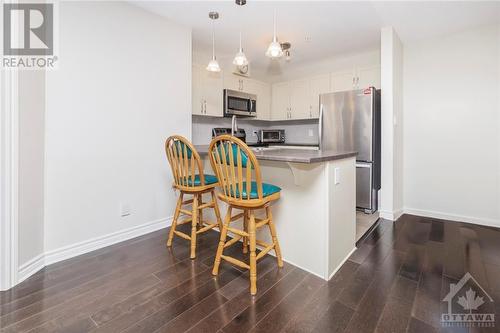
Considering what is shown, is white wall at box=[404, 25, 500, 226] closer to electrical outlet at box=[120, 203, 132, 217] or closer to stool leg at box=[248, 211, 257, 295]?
stool leg at box=[248, 211, 257, 295]

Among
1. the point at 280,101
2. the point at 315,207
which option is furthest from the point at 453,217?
the point at 280,101

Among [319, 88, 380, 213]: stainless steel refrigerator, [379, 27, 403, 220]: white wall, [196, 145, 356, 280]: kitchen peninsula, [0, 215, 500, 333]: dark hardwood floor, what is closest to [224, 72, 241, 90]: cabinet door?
[319, 88, 380, 213]: stainless steel refrigerator

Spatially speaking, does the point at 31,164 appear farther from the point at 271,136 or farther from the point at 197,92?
the point at 271,136

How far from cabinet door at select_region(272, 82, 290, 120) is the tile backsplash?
0.28 metres

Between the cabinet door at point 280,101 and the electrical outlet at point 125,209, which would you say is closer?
the electrical outlet at point 125,209

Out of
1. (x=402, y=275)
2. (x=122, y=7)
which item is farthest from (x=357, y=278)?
(x=122, y=7)

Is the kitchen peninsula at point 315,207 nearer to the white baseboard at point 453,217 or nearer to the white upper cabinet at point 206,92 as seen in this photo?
the white baseboard at point 453,217

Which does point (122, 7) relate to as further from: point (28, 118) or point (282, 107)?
point (282, 107)

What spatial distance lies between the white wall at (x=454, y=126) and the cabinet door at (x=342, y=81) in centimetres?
78

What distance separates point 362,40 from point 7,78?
3.75 metres

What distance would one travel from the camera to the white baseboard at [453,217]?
110 inches

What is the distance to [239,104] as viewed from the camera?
161 inches

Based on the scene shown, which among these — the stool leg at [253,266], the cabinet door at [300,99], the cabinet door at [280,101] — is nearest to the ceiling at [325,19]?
the cabinet door at [300,99]

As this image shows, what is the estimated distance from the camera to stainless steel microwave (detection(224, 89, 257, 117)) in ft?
12.8
